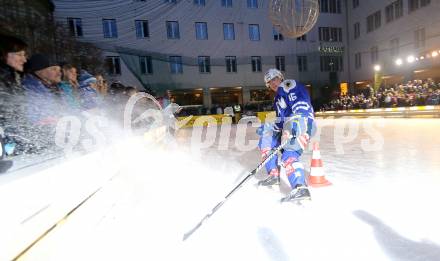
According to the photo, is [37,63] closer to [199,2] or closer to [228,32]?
[199,2]

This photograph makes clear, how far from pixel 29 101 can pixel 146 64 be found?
2370cm

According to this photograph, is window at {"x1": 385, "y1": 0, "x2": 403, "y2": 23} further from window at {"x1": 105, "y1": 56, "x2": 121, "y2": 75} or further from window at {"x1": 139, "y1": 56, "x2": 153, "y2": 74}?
window at {"x1": 105, "y1": 56, "x2": 121, "y2": 75}

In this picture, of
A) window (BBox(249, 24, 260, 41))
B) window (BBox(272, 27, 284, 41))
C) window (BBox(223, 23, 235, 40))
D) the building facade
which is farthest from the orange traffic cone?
window (BBox(272, 27, 284, 41))

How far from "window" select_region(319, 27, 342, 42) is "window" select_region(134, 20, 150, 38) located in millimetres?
17977

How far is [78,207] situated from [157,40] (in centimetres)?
2496

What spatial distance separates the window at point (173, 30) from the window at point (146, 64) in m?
2.81

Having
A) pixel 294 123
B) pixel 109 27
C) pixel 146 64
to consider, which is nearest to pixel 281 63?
pixel 146 64

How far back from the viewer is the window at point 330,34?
30669 mm

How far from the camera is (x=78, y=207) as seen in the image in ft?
7.64

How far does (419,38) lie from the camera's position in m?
21.6

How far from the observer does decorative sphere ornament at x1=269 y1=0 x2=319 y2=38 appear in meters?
7.50

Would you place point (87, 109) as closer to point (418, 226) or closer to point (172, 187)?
point (172, 187)

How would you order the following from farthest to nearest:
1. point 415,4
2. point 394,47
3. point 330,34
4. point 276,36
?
1. point 330,34
2. point 276,36
3. point 394,47
4. point 415,4

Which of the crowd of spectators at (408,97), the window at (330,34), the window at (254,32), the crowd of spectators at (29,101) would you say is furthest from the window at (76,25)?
the window at (330,34)
